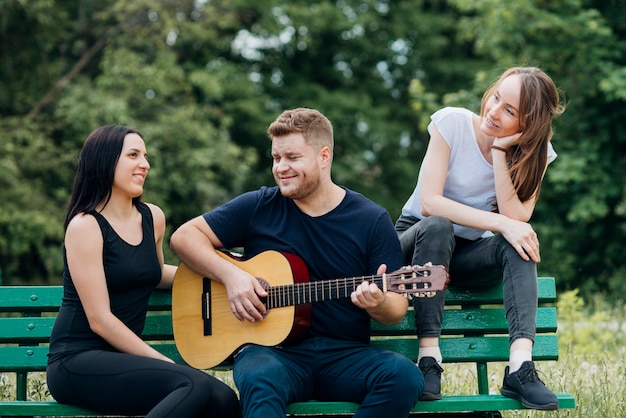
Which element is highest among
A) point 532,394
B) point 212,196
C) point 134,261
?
point 212,196

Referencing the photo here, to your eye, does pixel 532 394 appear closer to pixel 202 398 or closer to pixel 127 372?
pixel 202 398

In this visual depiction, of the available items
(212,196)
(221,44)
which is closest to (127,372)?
(212,196)

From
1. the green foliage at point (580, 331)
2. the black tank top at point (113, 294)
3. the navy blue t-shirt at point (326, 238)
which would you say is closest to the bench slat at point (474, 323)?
the navy blue t-shirt at point (326, 238)

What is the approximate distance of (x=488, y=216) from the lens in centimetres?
396

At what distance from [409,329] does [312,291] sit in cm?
69

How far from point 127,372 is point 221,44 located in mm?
15645

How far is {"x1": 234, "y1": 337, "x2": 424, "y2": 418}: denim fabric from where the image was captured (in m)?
3.49

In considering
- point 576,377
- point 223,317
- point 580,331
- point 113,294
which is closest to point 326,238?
point 223,317

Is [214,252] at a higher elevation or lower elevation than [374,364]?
higher

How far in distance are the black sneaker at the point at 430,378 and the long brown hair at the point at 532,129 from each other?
0.85m

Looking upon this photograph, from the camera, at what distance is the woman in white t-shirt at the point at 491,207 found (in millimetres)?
3814

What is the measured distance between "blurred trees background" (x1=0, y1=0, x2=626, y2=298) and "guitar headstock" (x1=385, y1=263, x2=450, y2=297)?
28.0 ft

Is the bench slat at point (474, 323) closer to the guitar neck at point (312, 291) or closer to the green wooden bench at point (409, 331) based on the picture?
the green wooden bench at point (409, 331)

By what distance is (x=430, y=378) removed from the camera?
12.4ft
